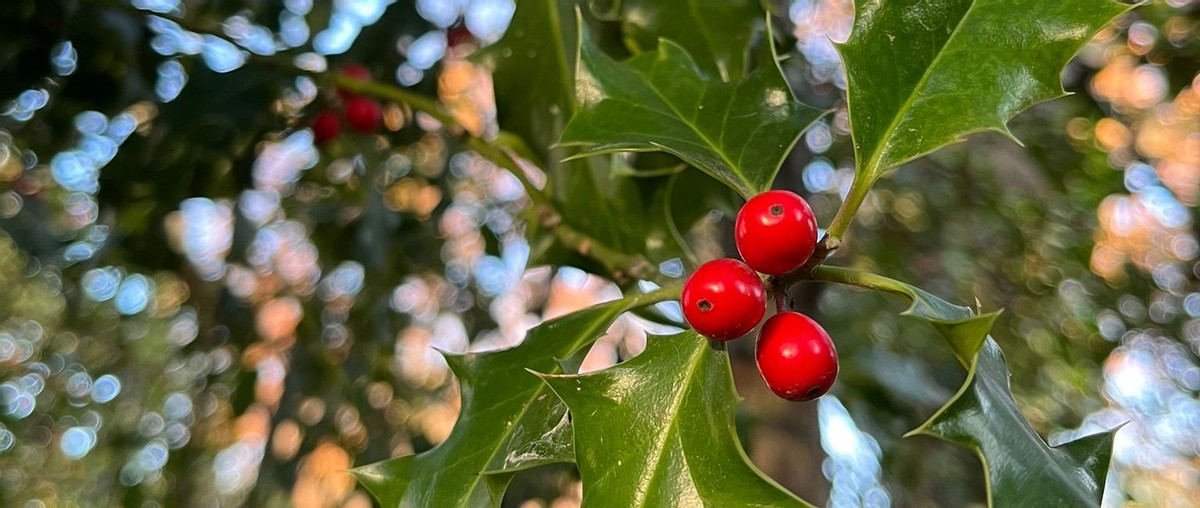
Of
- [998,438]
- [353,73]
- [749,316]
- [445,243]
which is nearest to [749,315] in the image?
[749,316]

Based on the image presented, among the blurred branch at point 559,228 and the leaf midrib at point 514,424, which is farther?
the blurred branch at point 559,228

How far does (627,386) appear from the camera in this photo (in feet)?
1.63

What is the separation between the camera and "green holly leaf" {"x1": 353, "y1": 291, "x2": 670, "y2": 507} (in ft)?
1.78

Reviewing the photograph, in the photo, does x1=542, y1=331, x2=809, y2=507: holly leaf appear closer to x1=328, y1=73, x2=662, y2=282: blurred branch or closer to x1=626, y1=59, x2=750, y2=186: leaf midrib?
x1=626, y1=59, x2=750, y2=186: leaf midrib

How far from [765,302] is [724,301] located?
0.11 ft

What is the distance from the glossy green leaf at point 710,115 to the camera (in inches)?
22.3

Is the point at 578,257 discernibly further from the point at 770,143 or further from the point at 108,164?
the point at 108,164

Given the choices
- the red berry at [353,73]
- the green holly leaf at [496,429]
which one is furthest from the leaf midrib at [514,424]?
the red berry at [353,73]

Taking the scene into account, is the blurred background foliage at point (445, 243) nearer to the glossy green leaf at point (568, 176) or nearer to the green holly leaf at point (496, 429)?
the glossy green leaf at point (568, 176)

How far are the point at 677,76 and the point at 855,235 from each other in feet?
5.66

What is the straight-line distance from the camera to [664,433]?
1.59 feet

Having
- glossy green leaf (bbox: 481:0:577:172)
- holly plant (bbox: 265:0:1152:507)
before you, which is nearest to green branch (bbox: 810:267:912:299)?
holly plant (bbox: 265:0:1152:507)

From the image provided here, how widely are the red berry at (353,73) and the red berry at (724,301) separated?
29.9 inches

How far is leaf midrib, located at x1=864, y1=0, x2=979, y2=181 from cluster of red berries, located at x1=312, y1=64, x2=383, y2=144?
82 centimetres
